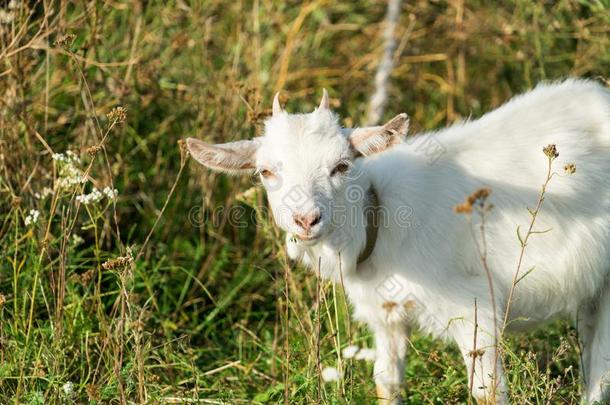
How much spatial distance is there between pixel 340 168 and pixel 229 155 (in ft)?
1.64

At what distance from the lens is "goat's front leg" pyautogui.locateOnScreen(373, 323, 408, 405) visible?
437cm

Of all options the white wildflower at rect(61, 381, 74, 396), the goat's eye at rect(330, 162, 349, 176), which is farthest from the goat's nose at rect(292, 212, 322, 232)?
the white wildflower at rect(61, 381, 74, 396)

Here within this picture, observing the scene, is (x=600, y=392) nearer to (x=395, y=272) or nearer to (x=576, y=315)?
(x=576, y=315)

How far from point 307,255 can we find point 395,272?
41 cm

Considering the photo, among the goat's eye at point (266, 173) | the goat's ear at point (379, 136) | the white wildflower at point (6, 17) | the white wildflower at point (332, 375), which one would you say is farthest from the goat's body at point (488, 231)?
the white wildflower at point (6, 17)

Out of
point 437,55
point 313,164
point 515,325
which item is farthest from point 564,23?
point 313,164

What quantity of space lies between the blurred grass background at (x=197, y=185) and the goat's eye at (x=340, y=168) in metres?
0.49

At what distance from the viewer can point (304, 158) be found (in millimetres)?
3809

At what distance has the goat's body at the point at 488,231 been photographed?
13.3 feet

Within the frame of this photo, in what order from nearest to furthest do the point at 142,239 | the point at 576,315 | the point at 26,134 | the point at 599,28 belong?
the point at 576,315, the point at 26,134, the point at 142,239, the point at 599,28

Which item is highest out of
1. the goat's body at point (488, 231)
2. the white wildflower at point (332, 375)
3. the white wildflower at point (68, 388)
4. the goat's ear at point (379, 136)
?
the goat's ear at point (379, 136)

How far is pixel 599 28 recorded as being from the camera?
6.38 metres

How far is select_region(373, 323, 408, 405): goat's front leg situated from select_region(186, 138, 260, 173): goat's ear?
1022mm

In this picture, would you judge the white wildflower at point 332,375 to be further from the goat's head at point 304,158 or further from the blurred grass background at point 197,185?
the goat's head at point 304,158
